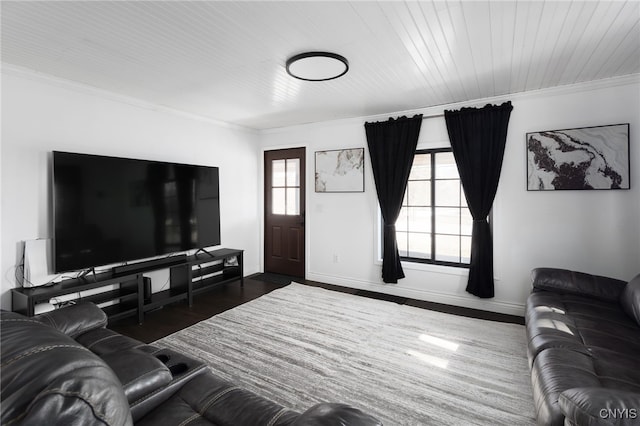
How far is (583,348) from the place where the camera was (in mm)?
1849

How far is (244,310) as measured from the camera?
3.68 meters

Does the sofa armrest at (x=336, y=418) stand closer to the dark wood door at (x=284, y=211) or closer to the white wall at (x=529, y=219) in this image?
the white wall at (x=529, y=219)

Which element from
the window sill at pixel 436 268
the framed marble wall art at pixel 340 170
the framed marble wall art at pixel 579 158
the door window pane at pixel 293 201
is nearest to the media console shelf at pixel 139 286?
the door window pane at pixel 293 201

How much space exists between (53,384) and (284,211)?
4718 mm

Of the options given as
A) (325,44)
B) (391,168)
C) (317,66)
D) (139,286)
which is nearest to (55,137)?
(139,286)

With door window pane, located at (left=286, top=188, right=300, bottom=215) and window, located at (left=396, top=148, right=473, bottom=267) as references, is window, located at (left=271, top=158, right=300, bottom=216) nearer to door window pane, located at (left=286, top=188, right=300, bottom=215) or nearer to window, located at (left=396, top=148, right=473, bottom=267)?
door window pane, located at (left=286, top=188, right=300, bottom=215)

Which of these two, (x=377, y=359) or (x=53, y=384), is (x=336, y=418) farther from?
(x=377, y=359)

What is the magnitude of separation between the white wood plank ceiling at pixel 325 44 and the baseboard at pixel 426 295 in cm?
243

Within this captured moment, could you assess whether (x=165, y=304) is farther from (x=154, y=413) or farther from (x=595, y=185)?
(x=595, y=185)

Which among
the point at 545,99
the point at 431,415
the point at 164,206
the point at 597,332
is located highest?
the point at 545,99

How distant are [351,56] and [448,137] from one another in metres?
1.92

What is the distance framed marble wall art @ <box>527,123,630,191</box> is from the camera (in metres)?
3.05

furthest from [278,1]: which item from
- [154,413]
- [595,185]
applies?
[595,185]

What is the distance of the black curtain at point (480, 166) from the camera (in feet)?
11.7
